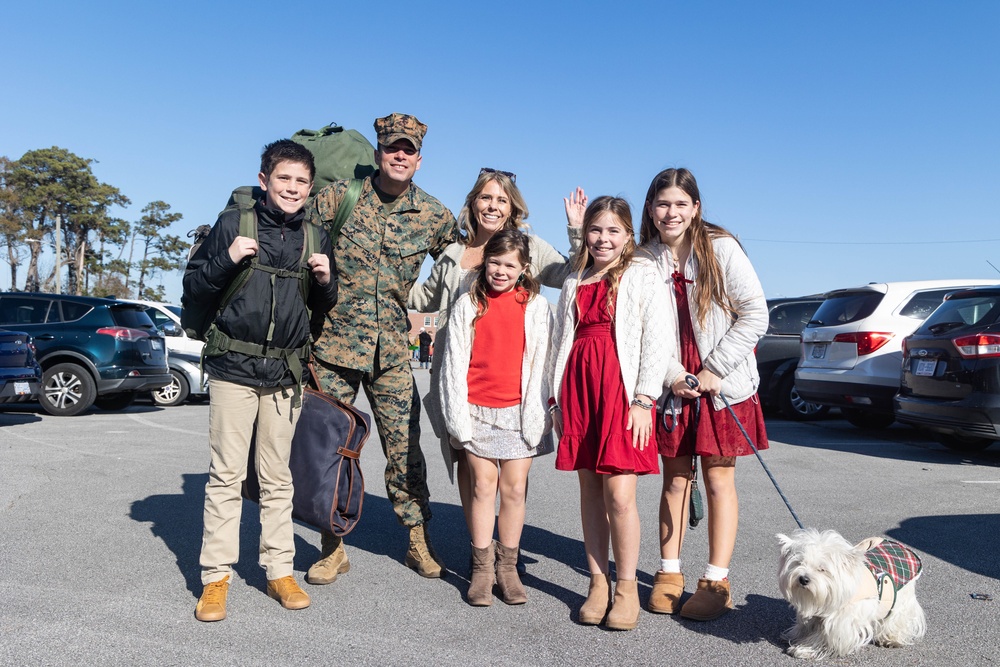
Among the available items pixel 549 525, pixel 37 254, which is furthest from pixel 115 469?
pixel 37 254

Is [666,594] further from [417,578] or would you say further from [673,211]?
[673,211]

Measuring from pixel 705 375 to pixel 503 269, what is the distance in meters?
1.02

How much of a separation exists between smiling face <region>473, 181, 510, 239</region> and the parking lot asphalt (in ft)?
5.83

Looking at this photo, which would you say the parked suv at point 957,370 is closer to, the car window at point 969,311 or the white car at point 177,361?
the car window at point 969,311

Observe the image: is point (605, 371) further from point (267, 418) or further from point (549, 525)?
point (549, 525)

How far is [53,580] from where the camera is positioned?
4055 mm

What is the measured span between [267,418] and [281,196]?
0.98 meters

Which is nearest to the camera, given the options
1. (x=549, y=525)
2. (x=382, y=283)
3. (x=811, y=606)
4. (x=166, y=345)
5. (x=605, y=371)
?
(x=811, y=606)

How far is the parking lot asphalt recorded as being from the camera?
3.25 meters

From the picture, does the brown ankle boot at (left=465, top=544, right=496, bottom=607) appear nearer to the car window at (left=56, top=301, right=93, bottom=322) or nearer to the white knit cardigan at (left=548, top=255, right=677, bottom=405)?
the white knit cardigan at (left=548, top=255, right=677, bottom=405)

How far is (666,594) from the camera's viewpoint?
12.3 feet

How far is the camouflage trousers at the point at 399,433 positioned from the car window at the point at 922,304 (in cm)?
696

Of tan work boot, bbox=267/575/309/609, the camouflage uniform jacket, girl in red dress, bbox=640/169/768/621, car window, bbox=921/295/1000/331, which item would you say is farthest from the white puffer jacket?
car window, bbox=921/295/1000/331

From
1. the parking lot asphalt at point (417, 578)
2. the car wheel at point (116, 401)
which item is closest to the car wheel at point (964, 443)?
the parking lot asphalt at point (417, 578)
